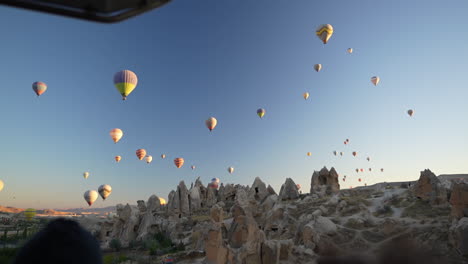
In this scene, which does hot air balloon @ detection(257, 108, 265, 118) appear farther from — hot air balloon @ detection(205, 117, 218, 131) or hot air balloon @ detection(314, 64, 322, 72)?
hot air balloon @ detection(314, 64, 322, 72)

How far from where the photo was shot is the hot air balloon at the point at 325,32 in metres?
31.7

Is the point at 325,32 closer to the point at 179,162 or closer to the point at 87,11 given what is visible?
the point at 179,162

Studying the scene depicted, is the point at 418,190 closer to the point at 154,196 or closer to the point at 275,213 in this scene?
the point at 275,213

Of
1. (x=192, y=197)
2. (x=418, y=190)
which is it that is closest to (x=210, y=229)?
(x=418, y=190)

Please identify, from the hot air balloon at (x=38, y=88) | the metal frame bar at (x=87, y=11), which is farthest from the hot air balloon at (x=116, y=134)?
the metal frame bar at (x=87, y=11)

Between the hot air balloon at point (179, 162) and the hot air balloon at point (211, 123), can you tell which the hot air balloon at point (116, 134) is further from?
the hot air balloon at point (179, 162)

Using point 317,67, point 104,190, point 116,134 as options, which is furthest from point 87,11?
point 104,190

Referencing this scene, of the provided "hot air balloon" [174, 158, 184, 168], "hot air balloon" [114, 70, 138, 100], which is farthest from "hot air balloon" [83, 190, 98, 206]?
"hot air balloon" [114, 70, 138, 100]

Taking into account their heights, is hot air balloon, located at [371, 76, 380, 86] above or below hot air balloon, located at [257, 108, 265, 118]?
above

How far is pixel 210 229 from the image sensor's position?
14.8 m

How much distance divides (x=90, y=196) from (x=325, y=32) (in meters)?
42.6

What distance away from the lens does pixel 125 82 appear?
905 inches

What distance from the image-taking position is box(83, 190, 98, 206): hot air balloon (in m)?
41.5

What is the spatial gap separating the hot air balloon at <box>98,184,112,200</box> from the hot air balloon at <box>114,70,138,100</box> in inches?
942
